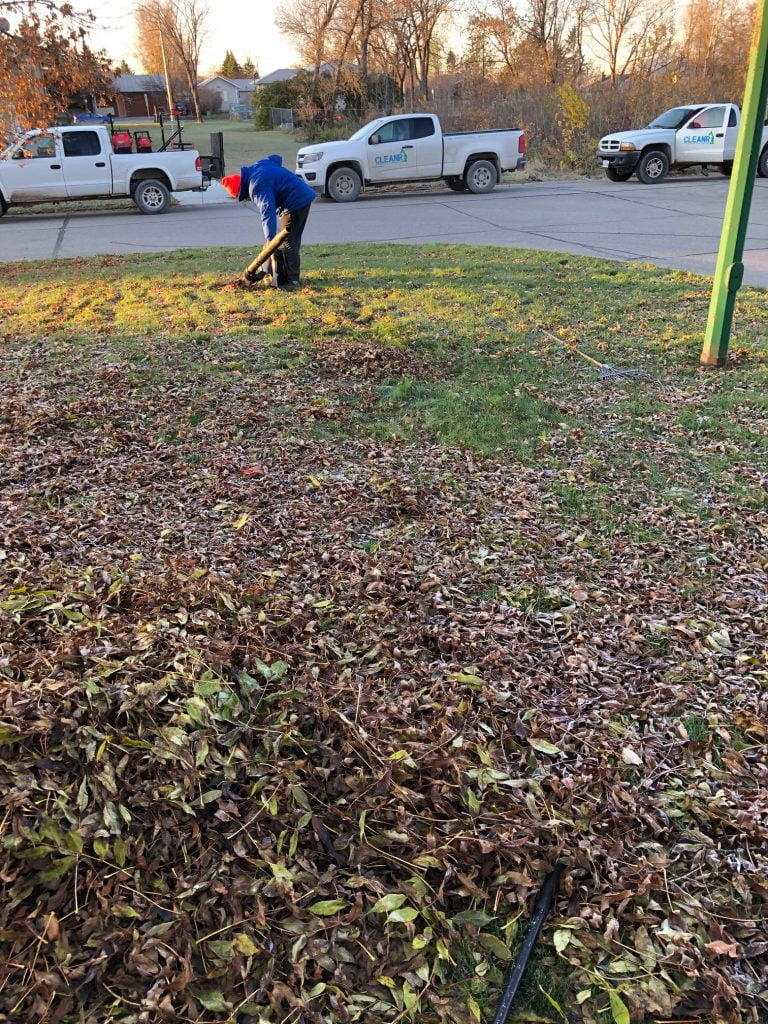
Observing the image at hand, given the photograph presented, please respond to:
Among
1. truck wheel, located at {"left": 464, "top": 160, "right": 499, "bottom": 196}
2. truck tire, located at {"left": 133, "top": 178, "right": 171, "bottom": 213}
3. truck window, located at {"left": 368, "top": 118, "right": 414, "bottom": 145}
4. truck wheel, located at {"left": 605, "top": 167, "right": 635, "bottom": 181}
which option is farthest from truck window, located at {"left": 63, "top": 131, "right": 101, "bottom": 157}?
truck wheel, located at {"left": 605, "top": 167, "right": 635, "bottom": 181}

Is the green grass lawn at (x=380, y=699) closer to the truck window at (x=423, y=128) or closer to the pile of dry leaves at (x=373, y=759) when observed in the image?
the pile of dry leaves at (x=373, y=759)

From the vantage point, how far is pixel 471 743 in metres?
2.89

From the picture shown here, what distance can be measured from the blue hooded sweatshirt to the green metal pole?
4.70 metres

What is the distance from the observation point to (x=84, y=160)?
1622 centimetres

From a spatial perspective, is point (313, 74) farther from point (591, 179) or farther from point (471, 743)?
point (471, 743)

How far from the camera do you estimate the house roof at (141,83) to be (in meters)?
68.1

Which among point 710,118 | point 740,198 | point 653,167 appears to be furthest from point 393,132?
point 740,198

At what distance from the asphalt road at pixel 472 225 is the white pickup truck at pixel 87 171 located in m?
0.47

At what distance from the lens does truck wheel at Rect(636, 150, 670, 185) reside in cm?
2012

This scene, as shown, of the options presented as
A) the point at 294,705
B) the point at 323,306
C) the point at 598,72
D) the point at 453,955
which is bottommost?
the point at 453,955

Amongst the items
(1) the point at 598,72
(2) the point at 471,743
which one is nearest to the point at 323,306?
(2) the point at 471,743

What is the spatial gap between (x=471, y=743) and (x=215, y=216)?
50.9 feet

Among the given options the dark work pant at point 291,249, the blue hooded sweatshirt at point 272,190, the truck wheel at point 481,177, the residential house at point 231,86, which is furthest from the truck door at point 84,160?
the residential house at point 231,86

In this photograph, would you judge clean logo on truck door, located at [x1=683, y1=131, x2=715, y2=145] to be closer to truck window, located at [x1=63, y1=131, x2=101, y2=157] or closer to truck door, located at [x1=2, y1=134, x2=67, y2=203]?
truck window, located at [x1=63, y1=131, x2=101, y2=157]
